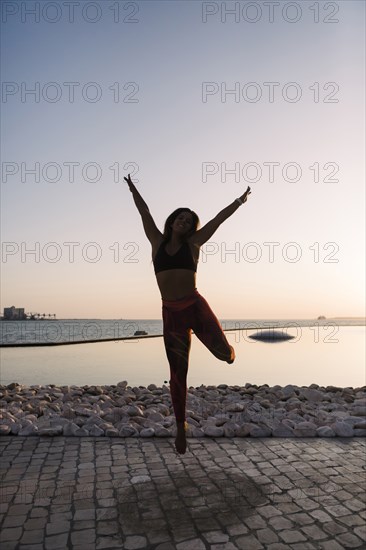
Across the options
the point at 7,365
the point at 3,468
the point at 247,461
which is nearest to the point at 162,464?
the point at 247,461

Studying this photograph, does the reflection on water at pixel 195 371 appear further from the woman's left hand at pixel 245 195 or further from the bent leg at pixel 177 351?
the woman's left hand at pixel 245 195

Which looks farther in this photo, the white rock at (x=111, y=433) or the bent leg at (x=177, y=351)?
the white rock at (x=111, y=433)

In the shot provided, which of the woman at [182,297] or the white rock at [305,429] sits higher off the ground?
the woman at [182,297]

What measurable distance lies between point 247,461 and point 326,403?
166 inches

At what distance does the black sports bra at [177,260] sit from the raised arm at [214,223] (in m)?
0.11

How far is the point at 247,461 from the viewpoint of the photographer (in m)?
5.41

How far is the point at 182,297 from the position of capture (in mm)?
4238

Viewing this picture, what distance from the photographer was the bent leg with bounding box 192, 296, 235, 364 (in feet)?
13.7

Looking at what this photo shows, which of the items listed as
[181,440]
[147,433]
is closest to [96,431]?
[147,433]

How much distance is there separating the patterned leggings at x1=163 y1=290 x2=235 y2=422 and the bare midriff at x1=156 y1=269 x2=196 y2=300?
5 centimetres

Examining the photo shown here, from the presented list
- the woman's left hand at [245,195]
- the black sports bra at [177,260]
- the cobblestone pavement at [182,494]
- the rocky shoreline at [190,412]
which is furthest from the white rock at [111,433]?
the woman's left hand at [245,195]

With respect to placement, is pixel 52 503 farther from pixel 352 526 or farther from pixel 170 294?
pixel 352 526

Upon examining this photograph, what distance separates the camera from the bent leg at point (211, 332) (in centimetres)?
418

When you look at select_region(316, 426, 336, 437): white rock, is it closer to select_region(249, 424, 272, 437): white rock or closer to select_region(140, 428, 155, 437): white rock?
select_region(249, 424, 272, 437): white rock
